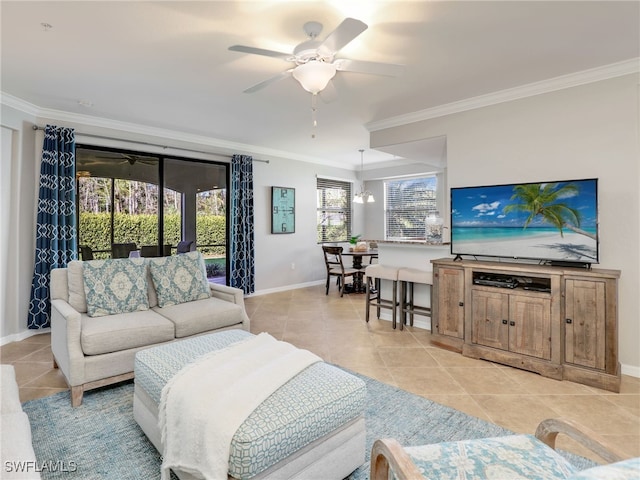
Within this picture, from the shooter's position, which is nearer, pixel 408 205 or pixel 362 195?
pixel 362 195

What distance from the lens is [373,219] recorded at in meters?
8.07

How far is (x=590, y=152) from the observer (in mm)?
3031

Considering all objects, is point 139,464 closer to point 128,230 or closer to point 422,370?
point 422,370

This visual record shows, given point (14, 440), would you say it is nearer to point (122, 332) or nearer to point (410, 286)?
point (122, 332)

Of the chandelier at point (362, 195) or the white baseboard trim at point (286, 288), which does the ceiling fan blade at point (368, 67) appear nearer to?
the chandelier at point (362, 195)

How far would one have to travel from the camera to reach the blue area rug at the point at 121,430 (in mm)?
1756

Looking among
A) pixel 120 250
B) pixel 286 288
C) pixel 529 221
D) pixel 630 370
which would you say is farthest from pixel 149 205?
pixel 630 370

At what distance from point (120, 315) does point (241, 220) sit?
118 inches

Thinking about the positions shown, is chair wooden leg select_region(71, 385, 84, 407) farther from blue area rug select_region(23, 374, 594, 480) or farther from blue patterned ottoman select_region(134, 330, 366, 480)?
blue patterned ottoman select_region(134, 330, 366, 480)

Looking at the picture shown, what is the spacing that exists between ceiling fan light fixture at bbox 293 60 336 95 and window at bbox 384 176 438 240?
513cm

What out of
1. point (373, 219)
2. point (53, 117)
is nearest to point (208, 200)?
point (53, 117)

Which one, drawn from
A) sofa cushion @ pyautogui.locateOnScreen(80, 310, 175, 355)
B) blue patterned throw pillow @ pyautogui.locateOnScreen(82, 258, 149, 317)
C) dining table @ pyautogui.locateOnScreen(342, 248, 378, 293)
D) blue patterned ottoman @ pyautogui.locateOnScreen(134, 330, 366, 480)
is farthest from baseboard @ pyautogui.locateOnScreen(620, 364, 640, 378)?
blue patterned throw pillow @ pyautogui.locateOnScreen(82, 258, 149, 317)

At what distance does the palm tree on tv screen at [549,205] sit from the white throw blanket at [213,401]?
254 cm

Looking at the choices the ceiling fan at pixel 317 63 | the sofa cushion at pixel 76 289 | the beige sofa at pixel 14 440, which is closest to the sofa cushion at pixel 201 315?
the sofa cushion at pixel 76 289
